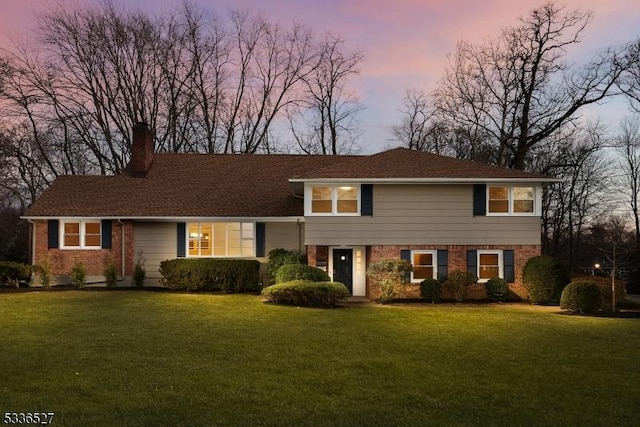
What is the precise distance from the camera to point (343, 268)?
19625 mm

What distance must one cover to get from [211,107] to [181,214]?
16.9m

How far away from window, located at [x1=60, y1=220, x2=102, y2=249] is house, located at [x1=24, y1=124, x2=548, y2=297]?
0.13 feet

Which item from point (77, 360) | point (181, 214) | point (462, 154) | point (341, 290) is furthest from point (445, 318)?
point (462, 154)

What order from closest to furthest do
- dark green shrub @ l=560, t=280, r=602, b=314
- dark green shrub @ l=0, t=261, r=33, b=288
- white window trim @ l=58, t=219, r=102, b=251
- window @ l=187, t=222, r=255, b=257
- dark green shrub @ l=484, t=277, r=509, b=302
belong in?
dark green shrub @ l=560, t=280, r=602, b=314 → dark green shrub @ l=484, t=277, r=509, b=302 → dark green shrub @ l=0, t=261, r=33, b=288 → white window trim @ l=58, t=219, r=102, b=251 → window @ l=187, t=222, r=255, b=257

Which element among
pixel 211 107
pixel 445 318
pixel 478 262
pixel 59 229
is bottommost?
pixel 445 318

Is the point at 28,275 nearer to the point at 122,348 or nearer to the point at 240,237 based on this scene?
the point at 240,237

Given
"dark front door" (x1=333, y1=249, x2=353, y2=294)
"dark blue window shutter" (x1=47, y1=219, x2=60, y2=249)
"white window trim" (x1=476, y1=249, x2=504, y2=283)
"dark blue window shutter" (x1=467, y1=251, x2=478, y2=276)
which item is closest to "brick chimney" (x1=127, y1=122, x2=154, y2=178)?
"dark blue window shutter" (x1=47, y1=219, x2=60, y2=249)

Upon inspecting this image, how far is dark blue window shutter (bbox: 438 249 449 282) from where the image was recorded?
18688 millimetres

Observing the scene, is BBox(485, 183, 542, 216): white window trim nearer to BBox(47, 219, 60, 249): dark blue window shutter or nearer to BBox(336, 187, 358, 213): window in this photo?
BBox(336, 187, 358, 213): window

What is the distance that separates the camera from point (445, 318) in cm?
1354

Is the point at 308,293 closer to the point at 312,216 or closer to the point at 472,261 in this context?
the point at 312,216

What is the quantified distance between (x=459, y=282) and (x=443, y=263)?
1.20 m

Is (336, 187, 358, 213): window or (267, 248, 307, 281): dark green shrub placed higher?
(336, 187, 358, 213): window

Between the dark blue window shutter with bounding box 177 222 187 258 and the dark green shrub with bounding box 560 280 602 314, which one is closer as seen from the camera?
the dark green shrub with bounding box 560 280 602 314
